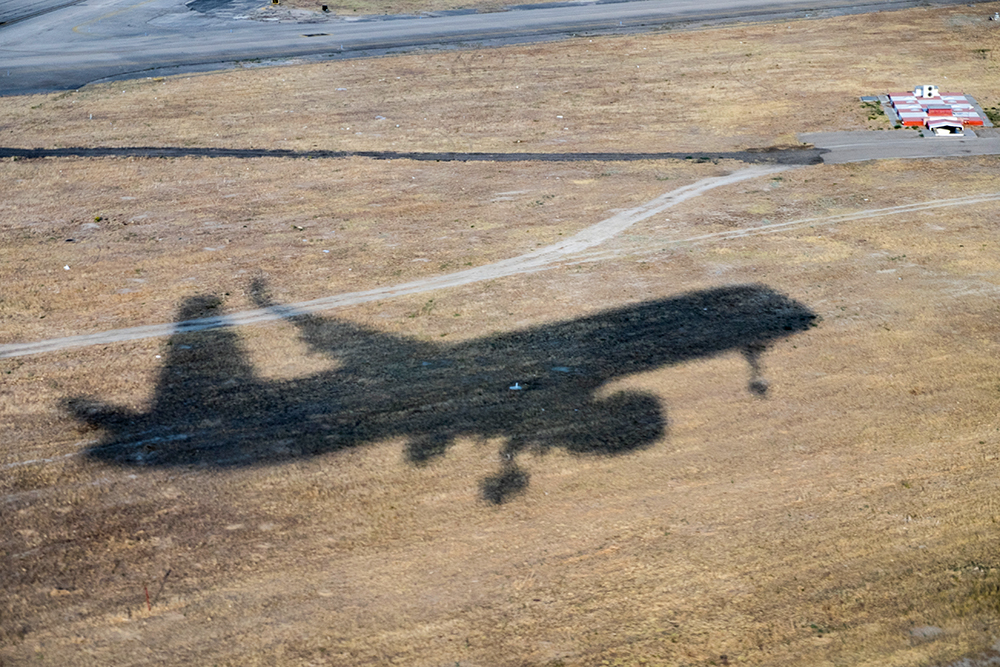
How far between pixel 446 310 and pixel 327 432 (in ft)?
9.28

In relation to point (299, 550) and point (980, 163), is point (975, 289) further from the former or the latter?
point (299, 550)

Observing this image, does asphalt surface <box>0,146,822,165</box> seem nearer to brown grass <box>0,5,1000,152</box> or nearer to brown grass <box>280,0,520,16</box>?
brown grass <box>0,5,1000,152</box>

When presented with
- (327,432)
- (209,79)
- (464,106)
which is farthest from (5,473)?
(209,79)

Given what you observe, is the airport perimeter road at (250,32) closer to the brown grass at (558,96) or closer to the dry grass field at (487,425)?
the brown grass at (558,96)

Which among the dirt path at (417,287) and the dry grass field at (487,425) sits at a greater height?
the dirt path at (417,287)

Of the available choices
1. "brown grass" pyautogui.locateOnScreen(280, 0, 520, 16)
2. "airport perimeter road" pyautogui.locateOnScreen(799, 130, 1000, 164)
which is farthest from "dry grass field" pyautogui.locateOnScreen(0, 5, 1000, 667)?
"brown grass" pyautogui.locateOnScreen(280, 0, 520, 16)

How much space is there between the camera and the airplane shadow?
8008 mm

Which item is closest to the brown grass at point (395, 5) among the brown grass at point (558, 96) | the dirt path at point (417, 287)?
the brown grass at point (558, 96)

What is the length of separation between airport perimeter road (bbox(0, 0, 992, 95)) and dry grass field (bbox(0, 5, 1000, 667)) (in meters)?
8.41

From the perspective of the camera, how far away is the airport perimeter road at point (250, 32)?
2225cm

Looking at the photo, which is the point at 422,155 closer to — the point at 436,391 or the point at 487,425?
the point at 436,391

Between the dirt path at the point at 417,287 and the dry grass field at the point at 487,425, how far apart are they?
203 millimetres

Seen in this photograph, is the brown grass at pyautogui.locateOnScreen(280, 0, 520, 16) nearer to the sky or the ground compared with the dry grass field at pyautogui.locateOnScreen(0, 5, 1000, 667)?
nearer to the sky

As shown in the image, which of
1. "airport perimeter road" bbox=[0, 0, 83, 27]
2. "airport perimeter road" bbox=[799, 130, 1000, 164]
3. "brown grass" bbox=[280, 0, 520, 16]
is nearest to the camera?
"airport perimeter road" bbox=[799, 130, 1000, 164]
